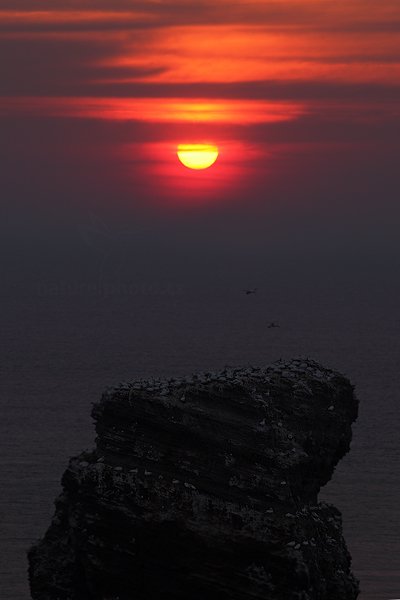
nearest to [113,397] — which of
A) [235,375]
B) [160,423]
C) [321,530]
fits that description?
[160,423]

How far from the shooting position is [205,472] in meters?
46.9

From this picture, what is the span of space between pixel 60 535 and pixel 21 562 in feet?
120

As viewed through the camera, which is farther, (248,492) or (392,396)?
(392,396)

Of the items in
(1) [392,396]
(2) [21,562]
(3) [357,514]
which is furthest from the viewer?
(1) [392,396]

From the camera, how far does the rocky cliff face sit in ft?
149

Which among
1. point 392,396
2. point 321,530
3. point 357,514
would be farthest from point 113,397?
point 392,396

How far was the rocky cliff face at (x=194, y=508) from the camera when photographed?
4541cm

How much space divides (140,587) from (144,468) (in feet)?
13.7

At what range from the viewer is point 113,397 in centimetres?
4775

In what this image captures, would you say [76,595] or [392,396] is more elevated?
[392,396]

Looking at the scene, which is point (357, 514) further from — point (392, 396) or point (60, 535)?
point (392, 396)

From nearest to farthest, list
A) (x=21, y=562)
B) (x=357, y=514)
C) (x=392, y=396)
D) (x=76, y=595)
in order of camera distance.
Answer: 1. (x=76, y=595)
2. (x=21, y=562)
3. (x=357, y=514)
4. (x=392, y=396)

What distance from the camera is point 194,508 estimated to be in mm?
45906

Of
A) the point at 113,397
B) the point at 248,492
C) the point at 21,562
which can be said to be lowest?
the point at 248,492
